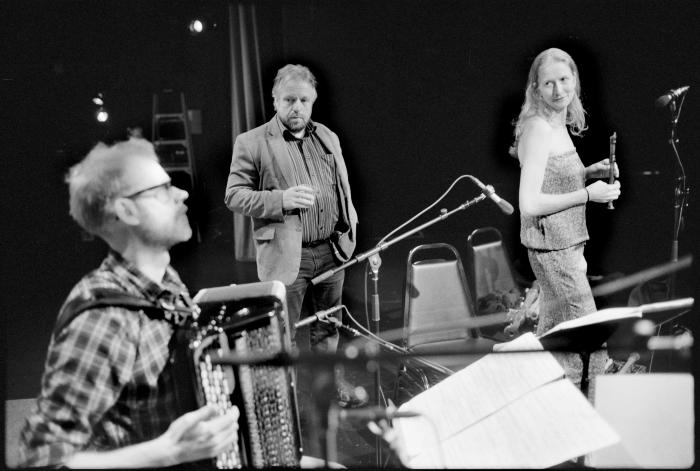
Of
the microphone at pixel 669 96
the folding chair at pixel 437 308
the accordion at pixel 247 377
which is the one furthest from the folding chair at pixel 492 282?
the accordion at pixel 247 377

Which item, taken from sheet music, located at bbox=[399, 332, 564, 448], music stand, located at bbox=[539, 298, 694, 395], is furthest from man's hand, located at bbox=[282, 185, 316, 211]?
music stand, located at bbox=[539, 298, 694, 395]

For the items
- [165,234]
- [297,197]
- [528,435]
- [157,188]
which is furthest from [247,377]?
[297,197]

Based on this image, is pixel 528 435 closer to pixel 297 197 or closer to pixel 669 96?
pixel 297 197

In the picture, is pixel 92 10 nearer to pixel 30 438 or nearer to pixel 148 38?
pixel 148 38

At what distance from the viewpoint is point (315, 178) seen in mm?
2691

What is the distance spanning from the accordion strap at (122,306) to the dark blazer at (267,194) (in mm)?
1032

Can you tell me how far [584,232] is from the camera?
271 cm

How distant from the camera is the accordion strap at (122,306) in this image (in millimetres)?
1489

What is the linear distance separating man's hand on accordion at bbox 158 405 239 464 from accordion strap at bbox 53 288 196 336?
246 mm

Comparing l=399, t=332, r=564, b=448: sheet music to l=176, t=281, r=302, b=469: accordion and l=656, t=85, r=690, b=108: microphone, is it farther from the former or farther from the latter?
l=656, t=85, r=690, b=108: microphone

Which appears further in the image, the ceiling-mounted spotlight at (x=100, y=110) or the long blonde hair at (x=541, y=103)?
the long blonde hair at (x=541, y=103)

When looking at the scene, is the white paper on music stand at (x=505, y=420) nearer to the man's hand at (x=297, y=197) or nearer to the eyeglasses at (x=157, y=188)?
the eyeglasses at (x=157, y=188)

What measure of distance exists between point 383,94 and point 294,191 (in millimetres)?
588

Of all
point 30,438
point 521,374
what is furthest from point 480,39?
point 30,438
